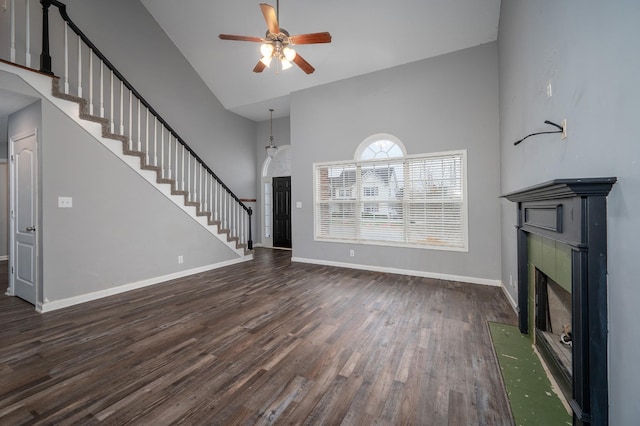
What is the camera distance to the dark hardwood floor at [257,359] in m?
1.65

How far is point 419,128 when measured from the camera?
4676 millimetres

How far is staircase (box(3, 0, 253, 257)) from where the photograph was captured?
3.41m

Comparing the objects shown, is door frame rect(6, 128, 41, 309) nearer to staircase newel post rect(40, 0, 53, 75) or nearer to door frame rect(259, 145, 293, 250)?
staircase newel post rect(40, 0, 53, 75)

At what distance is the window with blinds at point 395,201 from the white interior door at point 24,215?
4.20 metres

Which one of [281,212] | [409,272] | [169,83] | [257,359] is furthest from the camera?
[281,212]

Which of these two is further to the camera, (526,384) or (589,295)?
(526,384)

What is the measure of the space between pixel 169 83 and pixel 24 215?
3570mm

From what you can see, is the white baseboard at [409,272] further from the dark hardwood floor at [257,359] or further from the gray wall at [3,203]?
the gray wall at [3,203]

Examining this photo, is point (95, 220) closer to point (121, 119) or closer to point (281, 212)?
point (121, 119)

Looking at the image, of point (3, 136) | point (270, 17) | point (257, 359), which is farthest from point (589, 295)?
point (3, 136)

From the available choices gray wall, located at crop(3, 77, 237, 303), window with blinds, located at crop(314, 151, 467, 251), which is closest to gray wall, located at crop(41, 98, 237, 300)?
gray wall, located at crop(3, 77, 237, 303)

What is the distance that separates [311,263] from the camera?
577 centimetres

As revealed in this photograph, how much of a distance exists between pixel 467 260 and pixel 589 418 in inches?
130

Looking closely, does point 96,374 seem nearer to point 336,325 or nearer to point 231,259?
point 336,325
